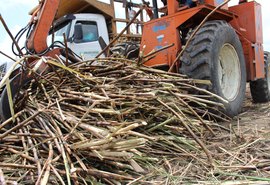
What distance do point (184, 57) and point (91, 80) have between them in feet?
4.64

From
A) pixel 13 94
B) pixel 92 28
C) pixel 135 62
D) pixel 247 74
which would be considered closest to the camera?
pixel 13 94

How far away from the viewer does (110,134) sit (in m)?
2.07

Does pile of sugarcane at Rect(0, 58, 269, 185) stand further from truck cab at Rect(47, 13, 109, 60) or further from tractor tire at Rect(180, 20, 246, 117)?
truck cab at Rect(47, 13, 109, 60)

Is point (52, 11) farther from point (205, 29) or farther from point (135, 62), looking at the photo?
point (205, 29)

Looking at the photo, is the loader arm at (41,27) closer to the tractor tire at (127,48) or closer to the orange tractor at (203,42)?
the orange tractor at (203,42)

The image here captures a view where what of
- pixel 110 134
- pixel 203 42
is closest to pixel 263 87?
pixel 203 42

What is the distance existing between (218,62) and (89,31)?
441cm

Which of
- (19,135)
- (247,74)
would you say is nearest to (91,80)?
(19,135)

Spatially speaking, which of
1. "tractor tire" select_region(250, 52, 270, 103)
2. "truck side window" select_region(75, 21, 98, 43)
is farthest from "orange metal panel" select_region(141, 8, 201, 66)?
"truck side window" select_region(75, 21, 98, 43)

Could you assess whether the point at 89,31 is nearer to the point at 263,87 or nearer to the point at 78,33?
the point at 78,33

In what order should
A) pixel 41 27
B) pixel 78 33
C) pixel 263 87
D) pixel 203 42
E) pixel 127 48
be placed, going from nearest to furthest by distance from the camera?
1. pixel 41 27
2. pixel 203 42
3. pixel 127 48
4. pixel 263 87
5. pixel 78 33

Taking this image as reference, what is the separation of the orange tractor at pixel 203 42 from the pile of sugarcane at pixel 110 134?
40 centimetres

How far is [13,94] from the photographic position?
2.88m

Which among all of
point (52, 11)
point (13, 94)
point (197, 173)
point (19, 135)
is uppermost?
point (52, 11)
